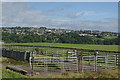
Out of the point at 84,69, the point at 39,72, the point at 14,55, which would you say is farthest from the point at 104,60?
the point at 14,55

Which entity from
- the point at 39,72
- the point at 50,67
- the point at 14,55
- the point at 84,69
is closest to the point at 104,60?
the point at 84,69

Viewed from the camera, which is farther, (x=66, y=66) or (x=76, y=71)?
(x=66, y=66)

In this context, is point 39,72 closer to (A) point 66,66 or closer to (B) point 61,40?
(A) point 66,66

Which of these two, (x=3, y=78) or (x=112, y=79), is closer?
(x=3, y=78)

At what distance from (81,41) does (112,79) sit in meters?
81.8

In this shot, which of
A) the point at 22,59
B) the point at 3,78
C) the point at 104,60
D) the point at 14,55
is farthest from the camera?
the point at 14,55

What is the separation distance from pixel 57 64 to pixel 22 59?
25.7 ft

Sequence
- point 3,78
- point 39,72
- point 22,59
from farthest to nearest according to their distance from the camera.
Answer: point 22,59
point 39,72
point 3,78

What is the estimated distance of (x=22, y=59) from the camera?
25188 mm

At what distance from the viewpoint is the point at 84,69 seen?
17188 mm

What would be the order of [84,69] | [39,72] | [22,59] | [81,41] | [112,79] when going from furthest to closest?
[81,41] → [22,59] → [84,69] → [39,72] → [112,79]

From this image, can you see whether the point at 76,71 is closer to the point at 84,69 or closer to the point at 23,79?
the point at 84,69

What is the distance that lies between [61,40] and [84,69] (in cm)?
8172

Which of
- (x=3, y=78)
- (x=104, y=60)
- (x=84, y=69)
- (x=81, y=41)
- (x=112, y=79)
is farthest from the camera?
(x=81, y=41)
